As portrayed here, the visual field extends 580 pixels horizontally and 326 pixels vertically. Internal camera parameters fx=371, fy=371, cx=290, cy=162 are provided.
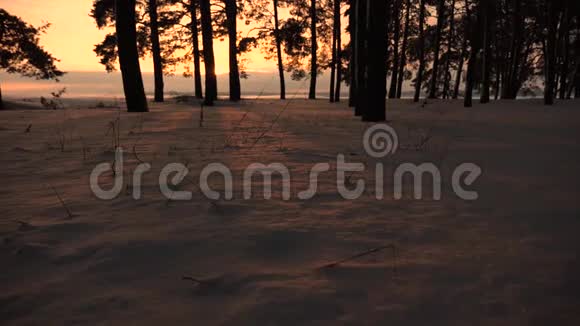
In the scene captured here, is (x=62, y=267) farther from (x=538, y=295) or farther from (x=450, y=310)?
(x=538, y=295)

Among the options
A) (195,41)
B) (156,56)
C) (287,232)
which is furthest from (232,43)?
(287,232)

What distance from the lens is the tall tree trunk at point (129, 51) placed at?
8.73 meters

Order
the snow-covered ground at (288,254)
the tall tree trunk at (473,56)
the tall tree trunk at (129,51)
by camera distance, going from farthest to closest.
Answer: the tall tree trunk at (473,56)
the tall tree trunk at (129,51)
the snow-covered ground at (288,254)

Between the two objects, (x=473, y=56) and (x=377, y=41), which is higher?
(x=473, y=56)

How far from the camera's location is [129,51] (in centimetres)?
889

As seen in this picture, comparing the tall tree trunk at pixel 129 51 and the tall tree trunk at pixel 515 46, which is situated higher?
the tall tree trunk at pixel 515 46

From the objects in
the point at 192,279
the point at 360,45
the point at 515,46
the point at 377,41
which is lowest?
the point at 192,279

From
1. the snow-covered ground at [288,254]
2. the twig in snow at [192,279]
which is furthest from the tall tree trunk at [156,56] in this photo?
the twig in snow at [192,279]

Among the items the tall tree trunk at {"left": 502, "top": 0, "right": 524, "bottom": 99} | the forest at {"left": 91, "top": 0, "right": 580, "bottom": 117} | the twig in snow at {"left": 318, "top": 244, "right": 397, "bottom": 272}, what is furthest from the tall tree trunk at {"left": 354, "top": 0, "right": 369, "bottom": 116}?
the tall tree trunk at {"left": 502, "top": 0, "right": 524, "bottom": 99}

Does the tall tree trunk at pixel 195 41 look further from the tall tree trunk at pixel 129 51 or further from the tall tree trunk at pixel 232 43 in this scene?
the tall tree trunk at pixel 129 51

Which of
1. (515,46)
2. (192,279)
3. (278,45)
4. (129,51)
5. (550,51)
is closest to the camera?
(192,279)

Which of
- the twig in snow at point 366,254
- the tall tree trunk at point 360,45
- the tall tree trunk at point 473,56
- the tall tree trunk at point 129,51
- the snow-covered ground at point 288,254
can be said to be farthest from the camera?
the tall tree trunk at point 473,56

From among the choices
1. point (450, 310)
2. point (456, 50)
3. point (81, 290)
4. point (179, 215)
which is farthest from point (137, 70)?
point (456, 50)

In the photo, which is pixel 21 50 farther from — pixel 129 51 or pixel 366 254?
pixel 366 254
